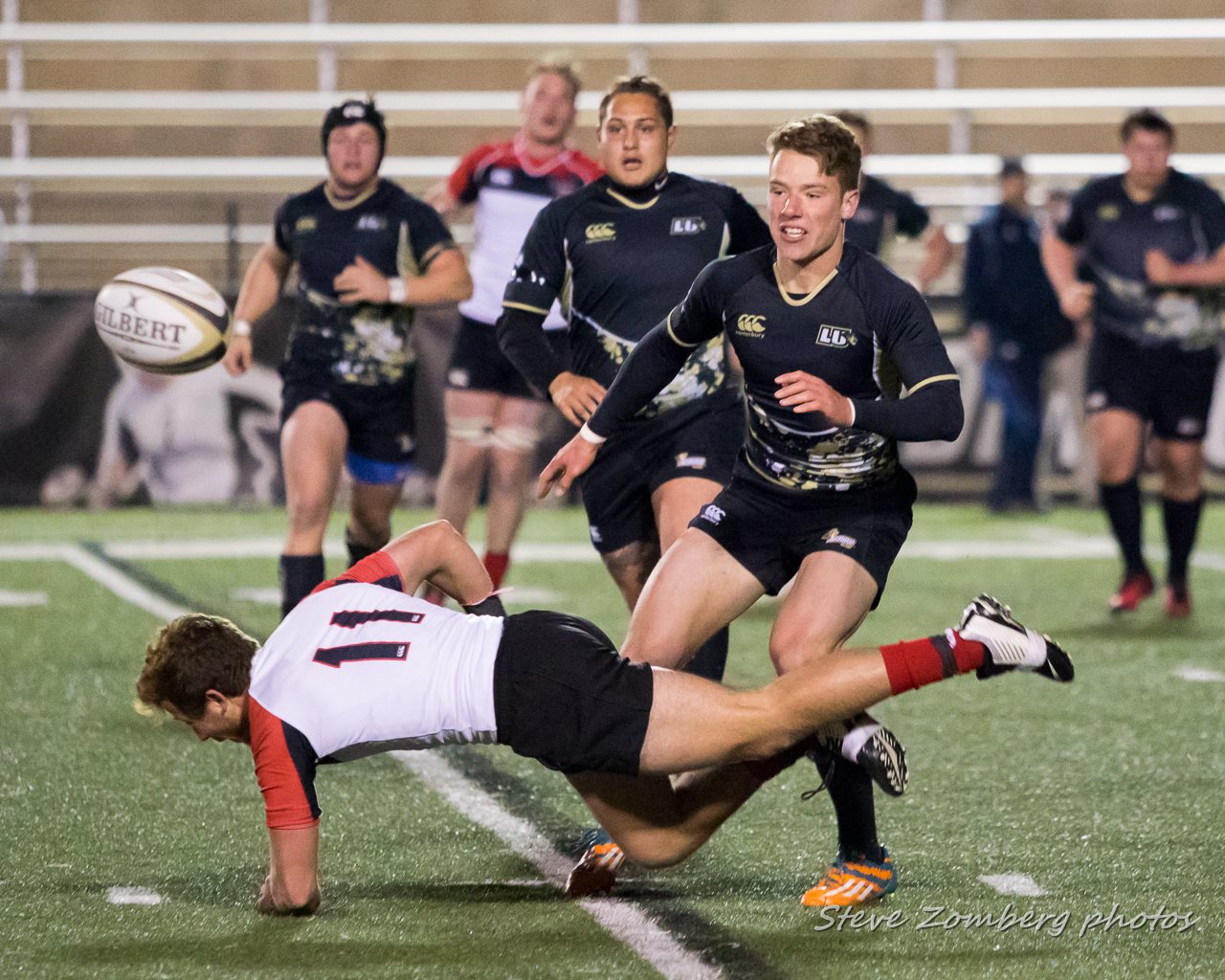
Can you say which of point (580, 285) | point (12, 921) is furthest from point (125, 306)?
point (12, 921)

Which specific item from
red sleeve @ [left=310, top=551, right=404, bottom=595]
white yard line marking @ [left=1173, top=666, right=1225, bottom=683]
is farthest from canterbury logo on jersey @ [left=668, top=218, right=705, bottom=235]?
white yard line marking @ [left=1173, top=666, right=1225, bottom=683]

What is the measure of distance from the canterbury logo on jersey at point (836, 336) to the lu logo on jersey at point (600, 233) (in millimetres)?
1245

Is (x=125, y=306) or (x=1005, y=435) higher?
(x=125, y=306)

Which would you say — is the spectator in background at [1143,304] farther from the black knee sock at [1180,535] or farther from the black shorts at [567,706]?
the black shorts at [567,706]

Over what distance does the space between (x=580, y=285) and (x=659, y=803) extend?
6.11 feet

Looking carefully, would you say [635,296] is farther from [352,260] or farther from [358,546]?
[358,546]

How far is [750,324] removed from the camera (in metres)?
4.49

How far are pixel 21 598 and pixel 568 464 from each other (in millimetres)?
5239

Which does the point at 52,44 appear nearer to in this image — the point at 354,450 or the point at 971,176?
the point at 971,176

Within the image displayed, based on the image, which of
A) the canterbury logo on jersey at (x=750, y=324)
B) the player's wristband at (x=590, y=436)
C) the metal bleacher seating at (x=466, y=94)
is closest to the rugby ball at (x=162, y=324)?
the player's wristband at (x=590, y=436)

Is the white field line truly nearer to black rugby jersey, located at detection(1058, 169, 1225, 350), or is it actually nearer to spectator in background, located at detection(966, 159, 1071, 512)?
black rugby jersey, located at detection(1058, 169, 1225, 350)

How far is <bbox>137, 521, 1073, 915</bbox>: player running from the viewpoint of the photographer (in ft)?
13.0

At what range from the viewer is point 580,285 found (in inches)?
219

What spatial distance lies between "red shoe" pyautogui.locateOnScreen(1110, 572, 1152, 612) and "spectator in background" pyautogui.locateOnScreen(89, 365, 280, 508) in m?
6.00
